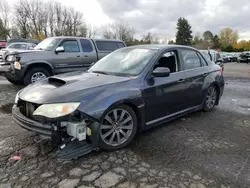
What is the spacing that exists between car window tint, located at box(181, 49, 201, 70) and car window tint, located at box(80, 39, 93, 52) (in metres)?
4.68

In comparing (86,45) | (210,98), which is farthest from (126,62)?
(86,45)

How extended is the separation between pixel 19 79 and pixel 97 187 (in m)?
5.72

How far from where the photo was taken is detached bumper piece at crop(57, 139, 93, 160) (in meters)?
2.79

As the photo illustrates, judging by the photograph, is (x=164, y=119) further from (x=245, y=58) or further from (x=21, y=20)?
(x=21, y=20)

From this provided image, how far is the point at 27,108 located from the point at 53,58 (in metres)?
4.68

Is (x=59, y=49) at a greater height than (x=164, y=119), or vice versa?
(x=59, y=49)

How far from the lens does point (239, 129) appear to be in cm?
434

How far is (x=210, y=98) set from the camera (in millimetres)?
5387

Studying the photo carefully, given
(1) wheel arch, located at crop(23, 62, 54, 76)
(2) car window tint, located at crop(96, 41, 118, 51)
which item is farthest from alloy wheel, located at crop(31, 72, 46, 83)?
(2) car window tint, located at crop(96, 41, 118, 51)

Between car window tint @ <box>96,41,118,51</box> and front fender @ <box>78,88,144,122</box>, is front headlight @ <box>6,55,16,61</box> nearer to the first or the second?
car window tint @ <box>96,41,118,51</box>

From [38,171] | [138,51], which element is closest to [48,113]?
[38,171]

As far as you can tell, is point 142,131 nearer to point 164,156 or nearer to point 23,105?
point 164,156

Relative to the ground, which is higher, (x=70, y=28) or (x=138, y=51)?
(x=70, y=28)

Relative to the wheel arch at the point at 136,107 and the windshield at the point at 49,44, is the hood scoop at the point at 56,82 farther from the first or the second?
the windshield at the point at 49,44
